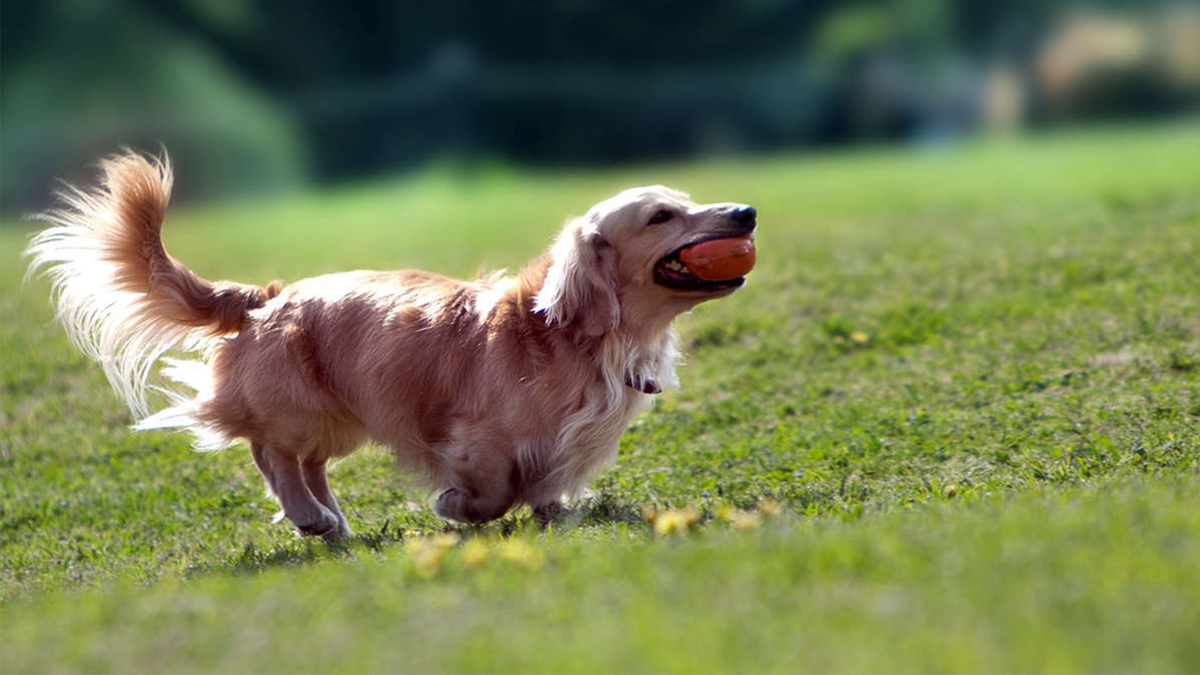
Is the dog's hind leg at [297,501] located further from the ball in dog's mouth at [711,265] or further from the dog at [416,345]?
the ball in dog's mouth at [711,265]

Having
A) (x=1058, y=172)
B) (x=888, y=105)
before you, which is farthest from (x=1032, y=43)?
(x=1058, y=172)

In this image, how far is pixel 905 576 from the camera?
416 centimetres

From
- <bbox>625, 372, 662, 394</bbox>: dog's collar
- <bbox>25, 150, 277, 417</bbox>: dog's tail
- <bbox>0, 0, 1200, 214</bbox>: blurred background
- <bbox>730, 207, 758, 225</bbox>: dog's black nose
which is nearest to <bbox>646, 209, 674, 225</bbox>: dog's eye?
<bbox>730, 207, 758, 225</bbox>: dog's black nose

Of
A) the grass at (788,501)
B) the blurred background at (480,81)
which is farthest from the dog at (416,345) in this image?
the blurred background at (480,81)

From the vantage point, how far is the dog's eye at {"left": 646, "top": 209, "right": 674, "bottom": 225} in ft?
20.7

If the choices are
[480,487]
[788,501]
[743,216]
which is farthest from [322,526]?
[743,216]

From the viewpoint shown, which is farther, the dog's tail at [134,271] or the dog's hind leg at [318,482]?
the dog's hind leg at [318,482]

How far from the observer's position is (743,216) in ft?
20.5

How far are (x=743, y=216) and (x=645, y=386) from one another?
91 centimetres

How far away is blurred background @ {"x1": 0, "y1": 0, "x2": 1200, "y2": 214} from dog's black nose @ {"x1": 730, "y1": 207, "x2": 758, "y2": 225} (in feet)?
52.1

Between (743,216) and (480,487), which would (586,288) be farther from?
(480,487)

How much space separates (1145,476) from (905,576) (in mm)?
2429

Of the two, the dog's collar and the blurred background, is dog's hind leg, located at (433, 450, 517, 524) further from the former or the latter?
the blurred background

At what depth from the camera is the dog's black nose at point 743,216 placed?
20.5 ft
